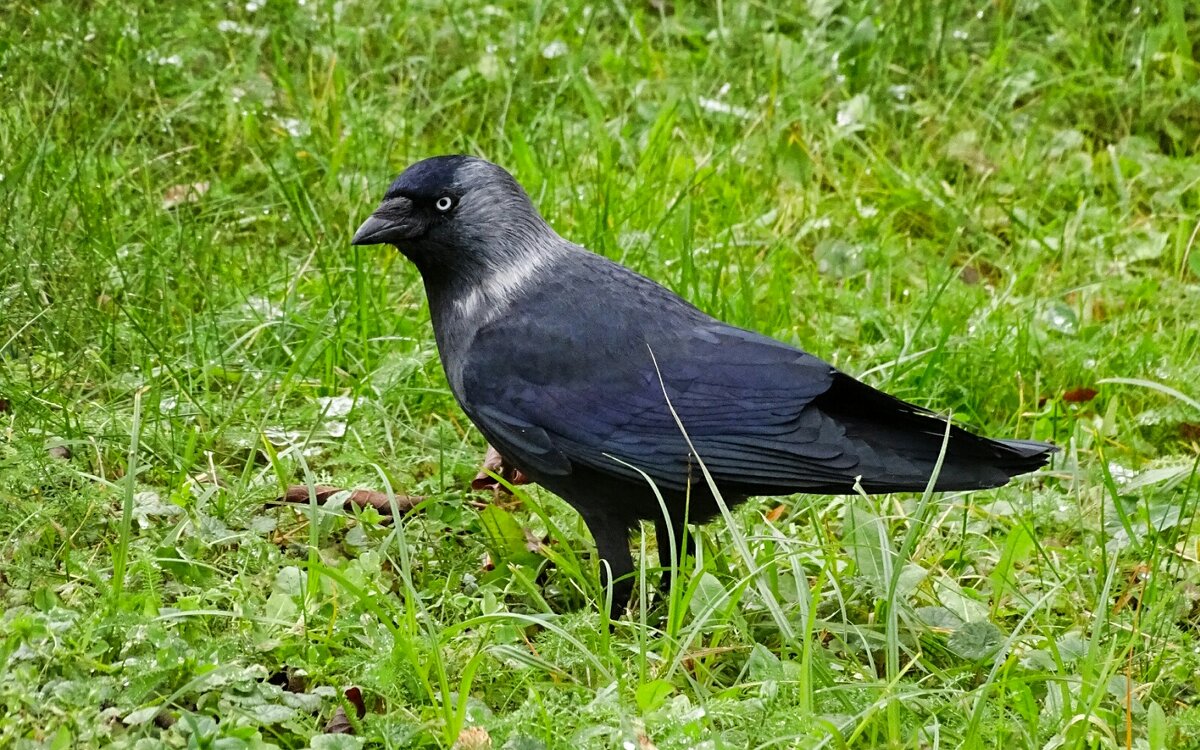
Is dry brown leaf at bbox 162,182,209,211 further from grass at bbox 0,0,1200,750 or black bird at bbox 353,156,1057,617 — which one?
black bird at bbox 353,156,1057,617

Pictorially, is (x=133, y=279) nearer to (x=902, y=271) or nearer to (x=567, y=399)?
(x=567, y=399)

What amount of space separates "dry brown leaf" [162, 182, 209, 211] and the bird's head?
1666 mm

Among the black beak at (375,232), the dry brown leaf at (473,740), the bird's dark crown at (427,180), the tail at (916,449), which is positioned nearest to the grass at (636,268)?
the dry brown leaf at (473,740)

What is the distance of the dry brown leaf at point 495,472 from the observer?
442 centimetres

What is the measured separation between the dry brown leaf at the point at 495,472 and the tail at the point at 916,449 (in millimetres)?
1055

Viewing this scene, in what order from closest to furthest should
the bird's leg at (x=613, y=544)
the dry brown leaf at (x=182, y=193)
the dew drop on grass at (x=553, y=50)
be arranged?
the bird's leg at (x=613, y=544) < the dry brown leaf at (x=182, y=193) < the dew drop on grass at (x=553, y=50)

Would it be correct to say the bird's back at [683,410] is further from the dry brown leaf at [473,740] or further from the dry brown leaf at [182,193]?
the dry brown leaf at [182,193]

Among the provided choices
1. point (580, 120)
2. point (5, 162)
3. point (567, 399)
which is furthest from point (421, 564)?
point (580, 120)

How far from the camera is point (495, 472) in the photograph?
4469 millimetres

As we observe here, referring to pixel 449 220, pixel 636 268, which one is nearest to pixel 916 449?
pixel 449 220

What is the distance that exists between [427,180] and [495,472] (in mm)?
875

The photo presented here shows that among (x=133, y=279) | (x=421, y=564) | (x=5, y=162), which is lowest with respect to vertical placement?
(x=421, y=564)

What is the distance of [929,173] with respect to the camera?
6.29m

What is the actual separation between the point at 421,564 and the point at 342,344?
1.08 metres
